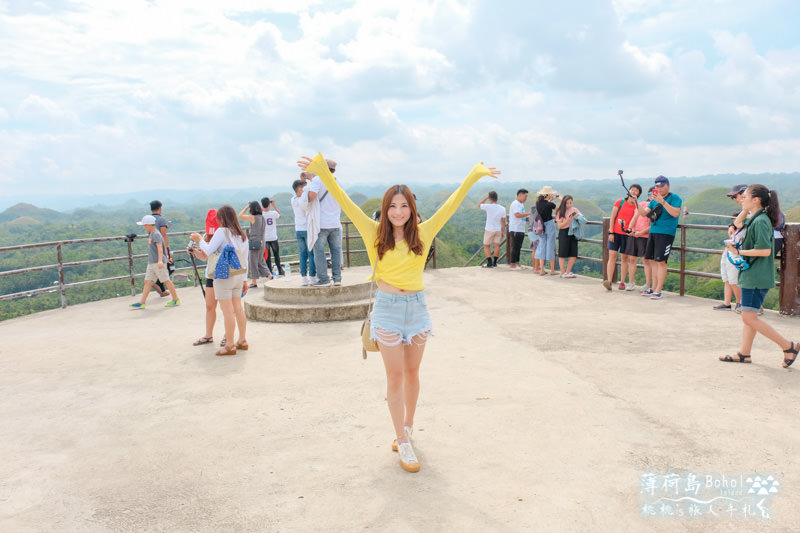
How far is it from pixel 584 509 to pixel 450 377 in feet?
7.70

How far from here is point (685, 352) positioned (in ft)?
19.6

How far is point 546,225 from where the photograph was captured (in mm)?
11586

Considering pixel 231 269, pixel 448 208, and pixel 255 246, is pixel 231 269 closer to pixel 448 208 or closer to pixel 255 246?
pixel 448 208

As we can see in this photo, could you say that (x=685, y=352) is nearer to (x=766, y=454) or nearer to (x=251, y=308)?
(x=766, y=454)

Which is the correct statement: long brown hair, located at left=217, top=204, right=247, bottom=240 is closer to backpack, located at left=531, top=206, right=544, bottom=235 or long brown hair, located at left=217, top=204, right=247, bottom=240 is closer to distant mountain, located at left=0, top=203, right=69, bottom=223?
backpack, located at left=531, top=206, right=544, bottom=235

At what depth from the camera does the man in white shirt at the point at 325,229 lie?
25.5ft

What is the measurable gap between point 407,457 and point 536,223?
8871 millimetres

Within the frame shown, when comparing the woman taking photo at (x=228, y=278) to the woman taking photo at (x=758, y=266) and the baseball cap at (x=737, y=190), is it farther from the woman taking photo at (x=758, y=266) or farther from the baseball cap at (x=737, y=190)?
the baseball cap at (x=737, y=190)

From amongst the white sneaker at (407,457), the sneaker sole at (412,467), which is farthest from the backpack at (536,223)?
the sneaker sole at (412,467)

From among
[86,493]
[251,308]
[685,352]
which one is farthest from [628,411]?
[251,308]

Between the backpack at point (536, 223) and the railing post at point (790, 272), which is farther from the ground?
the backpack at point (536, 223)

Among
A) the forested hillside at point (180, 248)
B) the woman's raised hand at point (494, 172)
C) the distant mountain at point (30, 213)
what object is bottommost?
the forested hillside at point (180, 248)

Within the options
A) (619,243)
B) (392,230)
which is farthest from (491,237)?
(392,230)

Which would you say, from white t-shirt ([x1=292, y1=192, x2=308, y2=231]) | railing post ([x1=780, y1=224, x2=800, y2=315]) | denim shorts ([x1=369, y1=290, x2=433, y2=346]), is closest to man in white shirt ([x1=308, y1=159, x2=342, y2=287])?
white t-shirt ([x1=292, y1=192, x2=308, y2=231])
